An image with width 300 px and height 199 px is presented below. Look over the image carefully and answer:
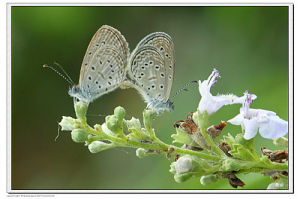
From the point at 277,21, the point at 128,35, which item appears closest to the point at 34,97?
the point at 128,35

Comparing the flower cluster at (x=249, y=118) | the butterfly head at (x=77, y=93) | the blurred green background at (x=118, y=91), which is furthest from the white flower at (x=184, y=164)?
the blurred green background at (x=118, y=91)

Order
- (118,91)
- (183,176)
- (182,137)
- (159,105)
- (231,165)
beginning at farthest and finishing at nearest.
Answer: (118,91), (159,105), (182,137), (183,176), (231,165)

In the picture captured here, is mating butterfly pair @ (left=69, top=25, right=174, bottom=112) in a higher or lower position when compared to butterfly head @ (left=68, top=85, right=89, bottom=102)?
higher

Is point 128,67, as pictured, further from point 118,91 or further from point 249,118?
point 118,91

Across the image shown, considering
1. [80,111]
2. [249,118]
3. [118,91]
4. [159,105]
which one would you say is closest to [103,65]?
[159,105]

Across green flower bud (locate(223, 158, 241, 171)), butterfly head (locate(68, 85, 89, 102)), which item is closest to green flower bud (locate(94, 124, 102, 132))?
butterfly head (locate(68, 85, 89, 102))

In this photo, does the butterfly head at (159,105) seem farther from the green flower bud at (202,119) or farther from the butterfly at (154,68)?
the green flower bud at (202,119)

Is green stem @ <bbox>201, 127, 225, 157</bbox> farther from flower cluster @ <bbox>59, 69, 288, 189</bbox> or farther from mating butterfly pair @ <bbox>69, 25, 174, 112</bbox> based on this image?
mating butterfly pair @ <bbox>69, 25, 174, 112</bbox>
